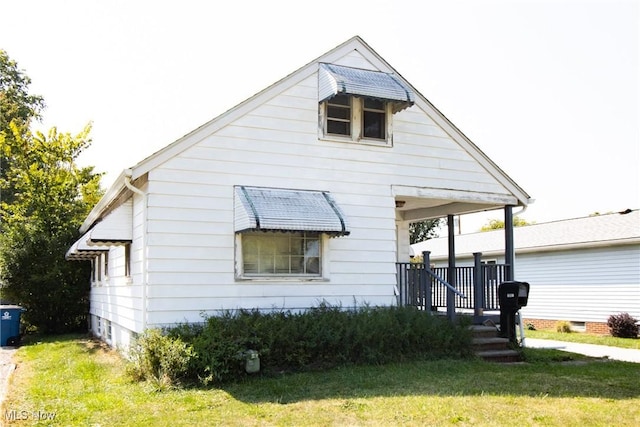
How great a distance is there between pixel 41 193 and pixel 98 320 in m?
6.03

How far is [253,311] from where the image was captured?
1098cm

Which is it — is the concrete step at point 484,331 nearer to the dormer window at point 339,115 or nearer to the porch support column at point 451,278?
the porch support column at point 451,278

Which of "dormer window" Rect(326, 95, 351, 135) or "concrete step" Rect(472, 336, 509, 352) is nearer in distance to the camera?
"concrete step" Rect(472, 336, 509, 352)

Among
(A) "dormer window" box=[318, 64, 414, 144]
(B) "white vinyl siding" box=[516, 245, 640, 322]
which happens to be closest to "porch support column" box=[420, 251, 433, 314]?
(A) "dormer window" box=[318, 64, 414, 144]

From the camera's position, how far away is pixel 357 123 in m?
12.5

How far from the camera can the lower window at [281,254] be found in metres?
11.3

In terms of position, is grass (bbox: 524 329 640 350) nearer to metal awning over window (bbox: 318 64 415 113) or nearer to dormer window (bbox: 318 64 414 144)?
dormer window (bbox: 318 64 414 144)

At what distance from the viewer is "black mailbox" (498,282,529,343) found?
12758mm

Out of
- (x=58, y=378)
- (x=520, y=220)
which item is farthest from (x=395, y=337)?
(x=520, y=220)

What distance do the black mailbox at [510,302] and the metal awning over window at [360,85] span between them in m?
4.34

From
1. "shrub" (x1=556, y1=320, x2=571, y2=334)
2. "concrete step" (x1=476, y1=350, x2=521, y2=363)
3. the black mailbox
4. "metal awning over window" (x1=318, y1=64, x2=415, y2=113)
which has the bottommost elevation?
"shrub" (x1=556, y1=320, x2=571, y2=334)

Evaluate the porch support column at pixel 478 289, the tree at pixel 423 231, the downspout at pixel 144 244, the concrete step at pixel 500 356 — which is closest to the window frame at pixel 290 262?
the downspout at pixel 144 244

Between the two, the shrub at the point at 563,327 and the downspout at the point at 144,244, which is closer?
the downspout at the point at 144,244

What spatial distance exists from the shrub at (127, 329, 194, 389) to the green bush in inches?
6.1
